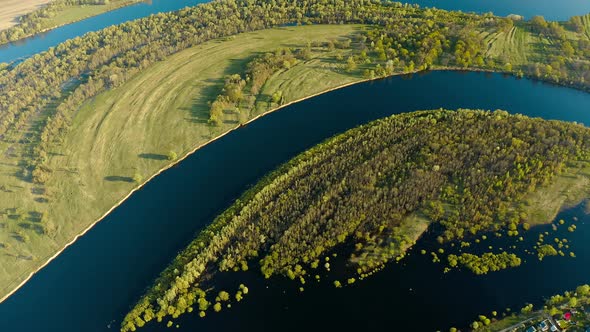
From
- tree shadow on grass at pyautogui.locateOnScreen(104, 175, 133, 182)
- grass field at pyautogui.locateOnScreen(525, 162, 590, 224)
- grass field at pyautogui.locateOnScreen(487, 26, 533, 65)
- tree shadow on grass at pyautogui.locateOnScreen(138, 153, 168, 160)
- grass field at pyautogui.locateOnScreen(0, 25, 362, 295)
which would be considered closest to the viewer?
grass field at pyautogui.locateOnScreen(525, 162, 590, 224)

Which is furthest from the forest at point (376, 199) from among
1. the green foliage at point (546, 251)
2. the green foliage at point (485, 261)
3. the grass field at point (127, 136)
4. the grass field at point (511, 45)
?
the grass field at point (511, 45)

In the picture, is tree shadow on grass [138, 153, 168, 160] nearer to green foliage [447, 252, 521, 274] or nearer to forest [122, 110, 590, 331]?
forest [122, 110, 590, 331]

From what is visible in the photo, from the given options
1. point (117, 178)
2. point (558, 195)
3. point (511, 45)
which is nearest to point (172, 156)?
point (117, 178)

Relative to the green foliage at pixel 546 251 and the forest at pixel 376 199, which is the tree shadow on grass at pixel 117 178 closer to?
the forest at pixel 376 199

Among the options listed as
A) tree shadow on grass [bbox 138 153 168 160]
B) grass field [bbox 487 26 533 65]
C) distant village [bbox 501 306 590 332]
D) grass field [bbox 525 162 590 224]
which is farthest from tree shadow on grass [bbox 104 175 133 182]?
grass field [bbox 487 26 533 65]

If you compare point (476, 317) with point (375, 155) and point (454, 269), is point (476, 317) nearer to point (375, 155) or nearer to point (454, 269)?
point (454, 269)

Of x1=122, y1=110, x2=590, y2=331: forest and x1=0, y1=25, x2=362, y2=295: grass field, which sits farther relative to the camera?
x1=0, y1=25, x2=362, y2=295: grass field

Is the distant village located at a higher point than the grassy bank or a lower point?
lower
